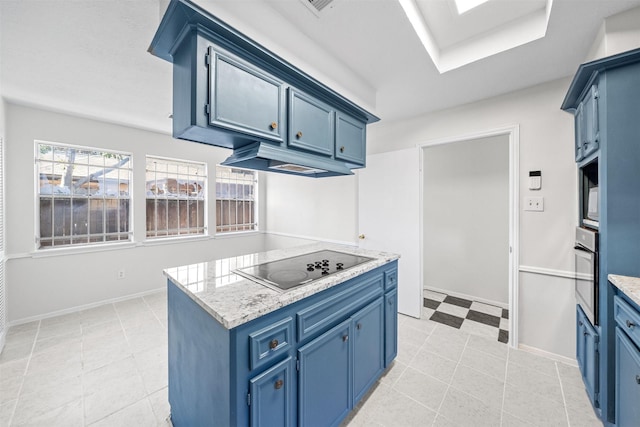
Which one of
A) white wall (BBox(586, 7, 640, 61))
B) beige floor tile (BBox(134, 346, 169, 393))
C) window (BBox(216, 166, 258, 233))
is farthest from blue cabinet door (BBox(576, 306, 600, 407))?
window (BBox(216, 166, 258, 233))

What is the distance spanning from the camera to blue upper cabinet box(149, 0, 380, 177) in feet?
3.96

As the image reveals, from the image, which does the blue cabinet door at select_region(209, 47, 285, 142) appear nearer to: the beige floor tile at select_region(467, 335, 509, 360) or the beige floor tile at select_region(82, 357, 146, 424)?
the beige floor tile at select_region(82, 357, 146, 424)

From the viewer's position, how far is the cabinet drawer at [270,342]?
1025 mm

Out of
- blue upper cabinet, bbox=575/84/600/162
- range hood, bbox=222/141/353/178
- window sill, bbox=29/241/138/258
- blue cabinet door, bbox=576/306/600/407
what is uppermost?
blue upper cabinet, bbox=575/84/600/162

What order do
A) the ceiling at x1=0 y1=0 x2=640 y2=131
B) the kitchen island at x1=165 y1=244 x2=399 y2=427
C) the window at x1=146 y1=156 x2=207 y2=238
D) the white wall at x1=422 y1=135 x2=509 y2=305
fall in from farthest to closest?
the window at x1=146 y1=156 x2=207 y2=238
the white wall at x1=422 y1=135 x2=509 y2=305
the ceiling at x1=0 y1=0 x2=640 y2=131
the kitchen island at x1=165 y1=244 x2=399 y2=427

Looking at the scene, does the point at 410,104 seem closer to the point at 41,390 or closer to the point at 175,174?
the point at 175,174

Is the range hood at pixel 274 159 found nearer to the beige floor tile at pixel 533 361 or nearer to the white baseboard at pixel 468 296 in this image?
the beige floor tile at pixel 533 361

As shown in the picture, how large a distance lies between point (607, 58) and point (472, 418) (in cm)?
239

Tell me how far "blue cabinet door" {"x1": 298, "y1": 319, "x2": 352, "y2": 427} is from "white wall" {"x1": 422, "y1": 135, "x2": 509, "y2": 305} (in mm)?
2707

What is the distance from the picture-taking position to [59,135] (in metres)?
3.05

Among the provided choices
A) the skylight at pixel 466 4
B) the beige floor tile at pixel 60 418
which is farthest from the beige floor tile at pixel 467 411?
the skylight at pixel 466 4

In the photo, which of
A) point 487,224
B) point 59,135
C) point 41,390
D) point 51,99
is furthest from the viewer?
point 487,224

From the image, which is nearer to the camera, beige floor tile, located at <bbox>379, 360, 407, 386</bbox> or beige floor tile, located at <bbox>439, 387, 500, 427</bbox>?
beige floor tile, located at <bbox>439, 387, 500, 427</bbox>

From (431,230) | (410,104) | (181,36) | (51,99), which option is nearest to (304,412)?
(181,36)
